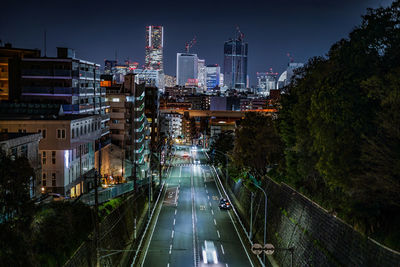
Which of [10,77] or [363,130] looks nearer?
[363,130]

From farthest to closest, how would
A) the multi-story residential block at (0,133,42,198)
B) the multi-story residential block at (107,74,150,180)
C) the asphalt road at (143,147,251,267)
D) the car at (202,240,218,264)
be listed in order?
1. the multi-story residential block at (107,74,150,180)
2. the asphalt road at (143,147,251,267)
3. the car at (202,240,218,264)
4. the multi-story residential block at (0,133,42,198)

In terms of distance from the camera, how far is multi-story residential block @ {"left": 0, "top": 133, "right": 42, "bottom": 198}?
87.7 ft

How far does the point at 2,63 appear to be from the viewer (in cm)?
6462

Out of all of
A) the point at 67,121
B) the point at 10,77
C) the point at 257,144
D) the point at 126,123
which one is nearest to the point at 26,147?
the point at 67,121

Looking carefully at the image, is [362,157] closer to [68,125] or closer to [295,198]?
[295,198]

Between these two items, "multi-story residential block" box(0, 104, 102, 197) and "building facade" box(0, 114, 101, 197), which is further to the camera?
"multi-story residential block" box(0, 104, 102, 197)

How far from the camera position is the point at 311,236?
26.3 metres

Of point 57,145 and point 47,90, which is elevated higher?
point 47,90

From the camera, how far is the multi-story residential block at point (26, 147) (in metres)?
26.7

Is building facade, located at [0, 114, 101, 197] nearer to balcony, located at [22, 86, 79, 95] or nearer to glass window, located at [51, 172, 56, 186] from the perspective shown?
glass window, located at [51, 172, 56, 186]

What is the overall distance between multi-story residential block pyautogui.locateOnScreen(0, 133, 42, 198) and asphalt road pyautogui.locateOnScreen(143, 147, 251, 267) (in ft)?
32.8

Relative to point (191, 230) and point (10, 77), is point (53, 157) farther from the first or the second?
point (10, 77)

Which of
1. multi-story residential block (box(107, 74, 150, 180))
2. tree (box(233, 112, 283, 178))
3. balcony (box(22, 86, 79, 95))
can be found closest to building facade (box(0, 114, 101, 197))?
balcony (box(22, 86, 79, 95))

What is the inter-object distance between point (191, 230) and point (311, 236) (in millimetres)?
16181
